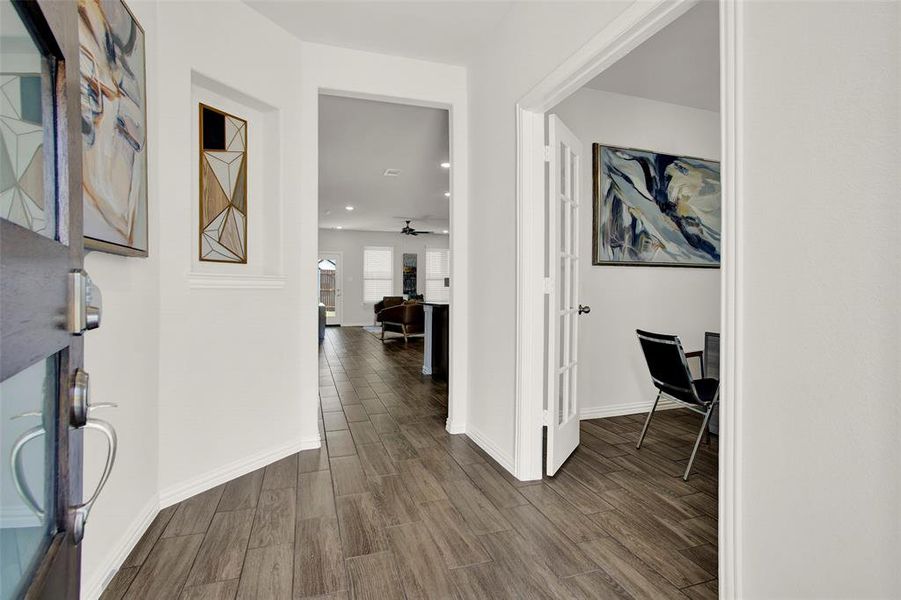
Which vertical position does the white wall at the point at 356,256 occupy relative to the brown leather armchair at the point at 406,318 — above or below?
above

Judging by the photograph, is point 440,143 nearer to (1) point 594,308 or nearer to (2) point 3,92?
(1) point 594,308

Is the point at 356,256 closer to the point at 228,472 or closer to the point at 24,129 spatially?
the point at 228,472

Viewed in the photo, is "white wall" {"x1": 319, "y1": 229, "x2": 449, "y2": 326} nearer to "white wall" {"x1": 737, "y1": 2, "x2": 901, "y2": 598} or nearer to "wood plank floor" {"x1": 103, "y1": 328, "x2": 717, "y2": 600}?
"wood plank floor" {"x1": 103, "y1": 328, "x2": 717, "y2": 600}

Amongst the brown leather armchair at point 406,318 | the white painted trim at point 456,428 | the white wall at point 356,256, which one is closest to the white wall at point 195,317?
the white painted trim at point 456,428

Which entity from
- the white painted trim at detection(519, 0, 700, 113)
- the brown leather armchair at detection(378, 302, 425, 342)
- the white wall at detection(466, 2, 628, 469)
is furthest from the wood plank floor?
the brown leather armchair at detection(378, 302, 425, 342)

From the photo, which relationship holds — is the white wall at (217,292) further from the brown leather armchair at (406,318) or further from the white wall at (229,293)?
the brown leather armchair at (406,318)

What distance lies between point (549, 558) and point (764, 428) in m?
0.97

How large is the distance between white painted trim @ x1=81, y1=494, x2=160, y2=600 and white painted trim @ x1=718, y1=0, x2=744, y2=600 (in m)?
1.95

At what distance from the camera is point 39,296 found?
0.47 metres

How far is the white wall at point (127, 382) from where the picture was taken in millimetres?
1544

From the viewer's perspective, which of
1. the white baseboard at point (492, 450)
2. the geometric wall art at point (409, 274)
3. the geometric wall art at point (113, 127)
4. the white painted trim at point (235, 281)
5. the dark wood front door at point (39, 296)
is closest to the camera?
the dark wood front door at point (39, 296)

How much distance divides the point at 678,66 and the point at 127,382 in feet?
12.1

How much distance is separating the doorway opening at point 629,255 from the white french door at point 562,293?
0.01 metres

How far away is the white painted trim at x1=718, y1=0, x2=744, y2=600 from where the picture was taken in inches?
49.3
